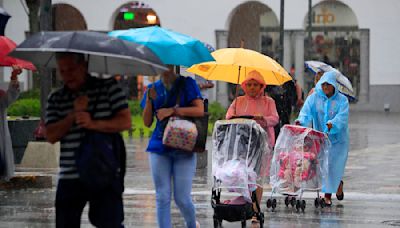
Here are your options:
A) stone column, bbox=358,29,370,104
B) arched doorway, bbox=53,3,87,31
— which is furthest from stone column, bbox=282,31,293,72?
arched doorway, bbox=53,3,87,31

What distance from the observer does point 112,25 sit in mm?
48469

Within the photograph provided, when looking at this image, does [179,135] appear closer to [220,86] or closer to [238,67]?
[238,67]

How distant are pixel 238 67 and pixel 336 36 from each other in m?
33.6

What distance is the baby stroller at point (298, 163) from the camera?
1380cm

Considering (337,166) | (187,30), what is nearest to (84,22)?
(187,30)

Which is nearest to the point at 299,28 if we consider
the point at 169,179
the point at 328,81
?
the point at 328,81

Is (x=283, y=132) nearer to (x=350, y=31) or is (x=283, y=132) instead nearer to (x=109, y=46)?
(x=109, y=46)

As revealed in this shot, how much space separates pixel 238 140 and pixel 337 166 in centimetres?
268

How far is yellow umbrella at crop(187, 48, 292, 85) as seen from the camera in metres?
13.1

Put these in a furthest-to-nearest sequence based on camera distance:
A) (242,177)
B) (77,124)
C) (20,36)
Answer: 1. (20,36)
2. (242,177)
3. (77,124)

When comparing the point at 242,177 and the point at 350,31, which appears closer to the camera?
the point at 242,177

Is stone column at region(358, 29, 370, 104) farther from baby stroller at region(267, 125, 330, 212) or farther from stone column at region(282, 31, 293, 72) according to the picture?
baby stroller at region(267, 125, 330, 212)

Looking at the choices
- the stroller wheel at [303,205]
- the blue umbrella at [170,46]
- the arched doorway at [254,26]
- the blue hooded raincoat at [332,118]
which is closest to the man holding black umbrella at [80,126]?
the blue umbrella at [170,46]

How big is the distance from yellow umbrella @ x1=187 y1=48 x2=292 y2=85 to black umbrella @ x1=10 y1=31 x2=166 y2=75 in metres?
4.34
